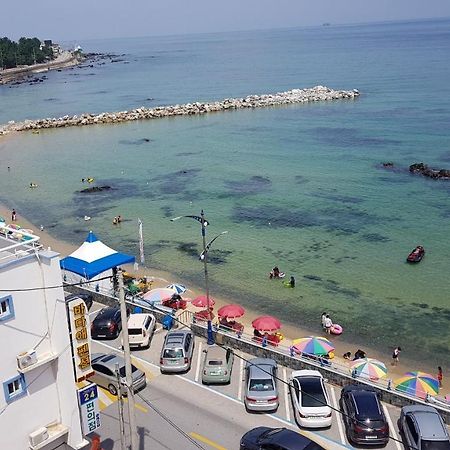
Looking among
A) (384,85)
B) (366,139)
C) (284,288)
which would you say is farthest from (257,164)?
(384,85)

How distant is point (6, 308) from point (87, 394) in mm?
4070

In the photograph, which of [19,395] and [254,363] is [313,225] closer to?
[254,363]

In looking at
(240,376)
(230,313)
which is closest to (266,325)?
(230,313)

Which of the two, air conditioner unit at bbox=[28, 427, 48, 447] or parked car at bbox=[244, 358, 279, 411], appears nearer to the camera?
air conditioner unit at bbox=[28, 427, 48, 447]

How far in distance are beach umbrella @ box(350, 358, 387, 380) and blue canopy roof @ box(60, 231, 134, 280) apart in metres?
12.0

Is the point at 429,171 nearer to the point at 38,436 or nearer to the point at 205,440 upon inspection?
the point at 205,440

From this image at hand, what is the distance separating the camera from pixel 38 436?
17438 millimetres

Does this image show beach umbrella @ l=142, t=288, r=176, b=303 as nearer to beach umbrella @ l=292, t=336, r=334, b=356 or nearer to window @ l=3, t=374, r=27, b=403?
beach umbrella @ l=292, t=336, r=334, b=356

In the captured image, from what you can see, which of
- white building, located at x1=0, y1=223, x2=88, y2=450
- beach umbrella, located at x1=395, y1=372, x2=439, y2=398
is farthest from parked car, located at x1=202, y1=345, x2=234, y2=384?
beach umbrella, located at x1=395, y1=372, x2=439, y2=398

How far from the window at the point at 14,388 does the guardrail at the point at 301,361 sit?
9.35m

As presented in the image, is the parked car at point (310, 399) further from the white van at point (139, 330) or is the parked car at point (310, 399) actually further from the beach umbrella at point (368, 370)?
the white van at point (139, 330)

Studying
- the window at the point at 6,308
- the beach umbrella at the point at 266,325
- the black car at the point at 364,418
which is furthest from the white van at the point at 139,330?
the window at the point at 6,308

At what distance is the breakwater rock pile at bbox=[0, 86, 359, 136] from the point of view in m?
100

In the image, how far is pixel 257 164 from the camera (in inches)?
2734
